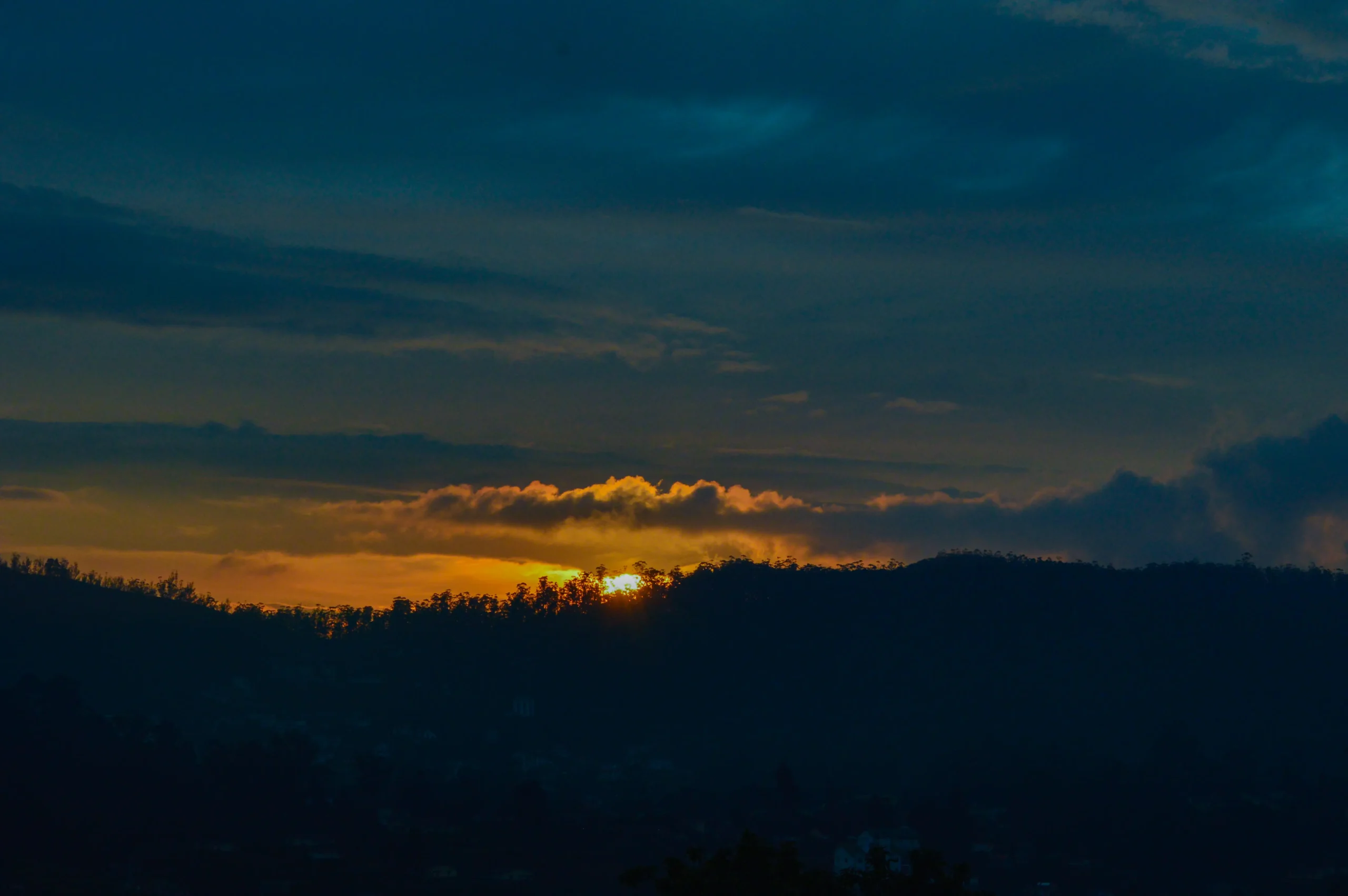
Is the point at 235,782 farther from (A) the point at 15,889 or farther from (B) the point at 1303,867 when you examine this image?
(B) the point at 1303,867

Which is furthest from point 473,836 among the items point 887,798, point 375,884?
point 887,798

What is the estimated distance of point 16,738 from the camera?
167 metres

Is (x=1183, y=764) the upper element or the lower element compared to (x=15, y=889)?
upper

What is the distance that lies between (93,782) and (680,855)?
6615cm

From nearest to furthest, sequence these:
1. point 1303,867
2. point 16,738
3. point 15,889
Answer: point 15,889
point 1303,867
point 16,738

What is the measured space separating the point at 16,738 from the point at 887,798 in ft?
335

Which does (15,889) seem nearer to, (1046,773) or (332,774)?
(332,774)

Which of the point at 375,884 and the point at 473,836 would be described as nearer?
the point at 375,884

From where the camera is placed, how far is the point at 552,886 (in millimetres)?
132750

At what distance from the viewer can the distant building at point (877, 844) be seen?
446ft

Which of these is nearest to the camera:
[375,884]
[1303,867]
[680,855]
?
[375,884]

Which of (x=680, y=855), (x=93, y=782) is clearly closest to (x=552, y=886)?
(x=680, y=855)

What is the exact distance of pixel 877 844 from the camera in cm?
12688

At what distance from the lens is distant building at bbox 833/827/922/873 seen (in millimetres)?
136000
